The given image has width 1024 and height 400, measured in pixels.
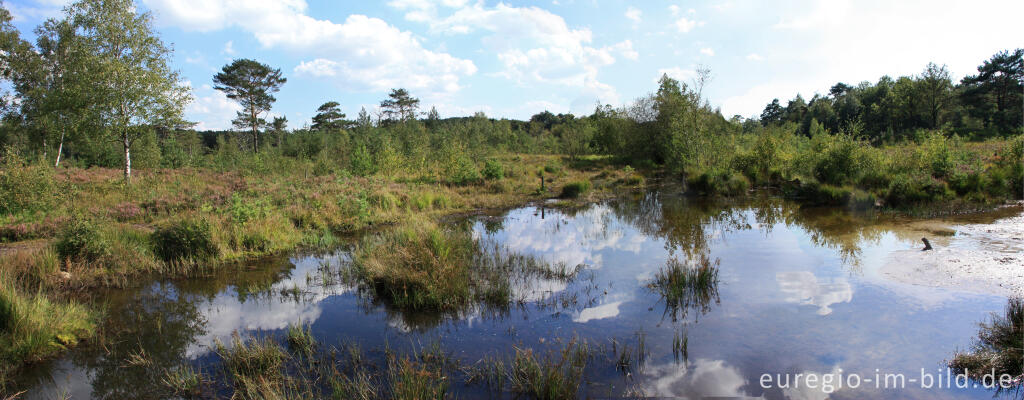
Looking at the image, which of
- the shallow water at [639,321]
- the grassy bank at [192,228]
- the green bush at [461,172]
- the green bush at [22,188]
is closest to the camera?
the shallow water at [639,321]

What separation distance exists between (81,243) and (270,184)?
10646mm

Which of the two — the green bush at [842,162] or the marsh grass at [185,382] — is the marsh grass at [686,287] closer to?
the marsh grass at [185,382]

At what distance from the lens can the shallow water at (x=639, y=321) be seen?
5.38 m

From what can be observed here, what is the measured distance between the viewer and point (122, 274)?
31.3ft

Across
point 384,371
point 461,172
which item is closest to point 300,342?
point 384,371

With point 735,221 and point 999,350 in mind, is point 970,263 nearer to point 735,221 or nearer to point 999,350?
point 999,350

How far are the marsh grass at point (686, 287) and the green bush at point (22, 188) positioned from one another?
55.9 feet

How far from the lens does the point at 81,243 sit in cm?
956

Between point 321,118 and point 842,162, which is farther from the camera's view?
point 321,118

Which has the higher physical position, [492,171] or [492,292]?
[492,171]

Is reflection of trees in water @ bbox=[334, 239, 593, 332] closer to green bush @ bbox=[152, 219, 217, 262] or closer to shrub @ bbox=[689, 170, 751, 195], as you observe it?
green bush @ bbox=[152, 219, 217, 262]

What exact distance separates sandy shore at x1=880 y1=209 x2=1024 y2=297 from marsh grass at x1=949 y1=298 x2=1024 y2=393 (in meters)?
1.78

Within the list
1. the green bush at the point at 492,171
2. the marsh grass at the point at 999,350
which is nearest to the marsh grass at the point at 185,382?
the marsh grass at the point at 999,350

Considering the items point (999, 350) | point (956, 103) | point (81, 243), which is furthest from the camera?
point (956, 103)
